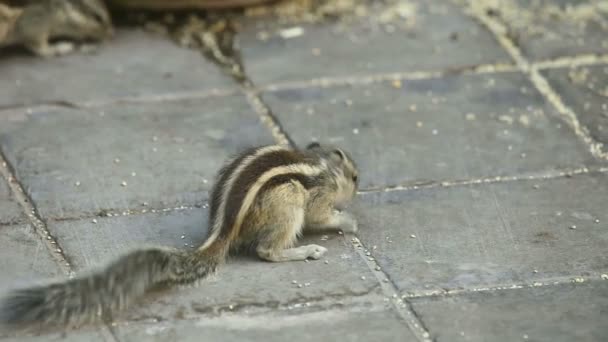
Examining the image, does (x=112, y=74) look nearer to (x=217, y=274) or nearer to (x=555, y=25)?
(x=217, y=274)

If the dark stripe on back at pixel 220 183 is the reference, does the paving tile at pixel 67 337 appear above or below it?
below

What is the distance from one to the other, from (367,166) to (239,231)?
1.34 metres

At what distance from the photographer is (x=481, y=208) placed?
6281 millimetres

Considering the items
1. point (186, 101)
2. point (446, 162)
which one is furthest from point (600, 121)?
point (186, 101)

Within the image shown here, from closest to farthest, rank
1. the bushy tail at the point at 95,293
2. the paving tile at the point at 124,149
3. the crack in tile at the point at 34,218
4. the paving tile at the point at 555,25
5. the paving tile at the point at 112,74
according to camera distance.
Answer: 1. the bushy tail at the point at 95,293
2. the crack in tile at the point at 34,218
3. the paving tile at the point at 124,149
4. the paving tile at the point at 112,74
5. the paving tile at the point at 555,25

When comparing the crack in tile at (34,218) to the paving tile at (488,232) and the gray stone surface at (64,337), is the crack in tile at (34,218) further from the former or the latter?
the paving tile at (488,232)

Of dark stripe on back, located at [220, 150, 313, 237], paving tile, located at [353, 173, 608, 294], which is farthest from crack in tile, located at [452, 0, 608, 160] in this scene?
dark stripe on back, located at [220, 150, 313, 237]

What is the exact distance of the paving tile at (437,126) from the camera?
6762mm

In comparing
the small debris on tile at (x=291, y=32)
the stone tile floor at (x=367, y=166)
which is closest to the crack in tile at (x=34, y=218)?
the stone tile floor at (x=367, y=166)

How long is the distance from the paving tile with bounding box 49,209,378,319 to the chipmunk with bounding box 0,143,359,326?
7 cm

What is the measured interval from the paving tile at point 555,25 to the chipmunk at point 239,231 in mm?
2603

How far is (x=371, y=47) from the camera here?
27.1ft

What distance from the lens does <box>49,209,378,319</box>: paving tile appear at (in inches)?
210

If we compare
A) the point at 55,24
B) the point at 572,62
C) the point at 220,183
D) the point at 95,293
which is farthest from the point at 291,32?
the point at 95,293
